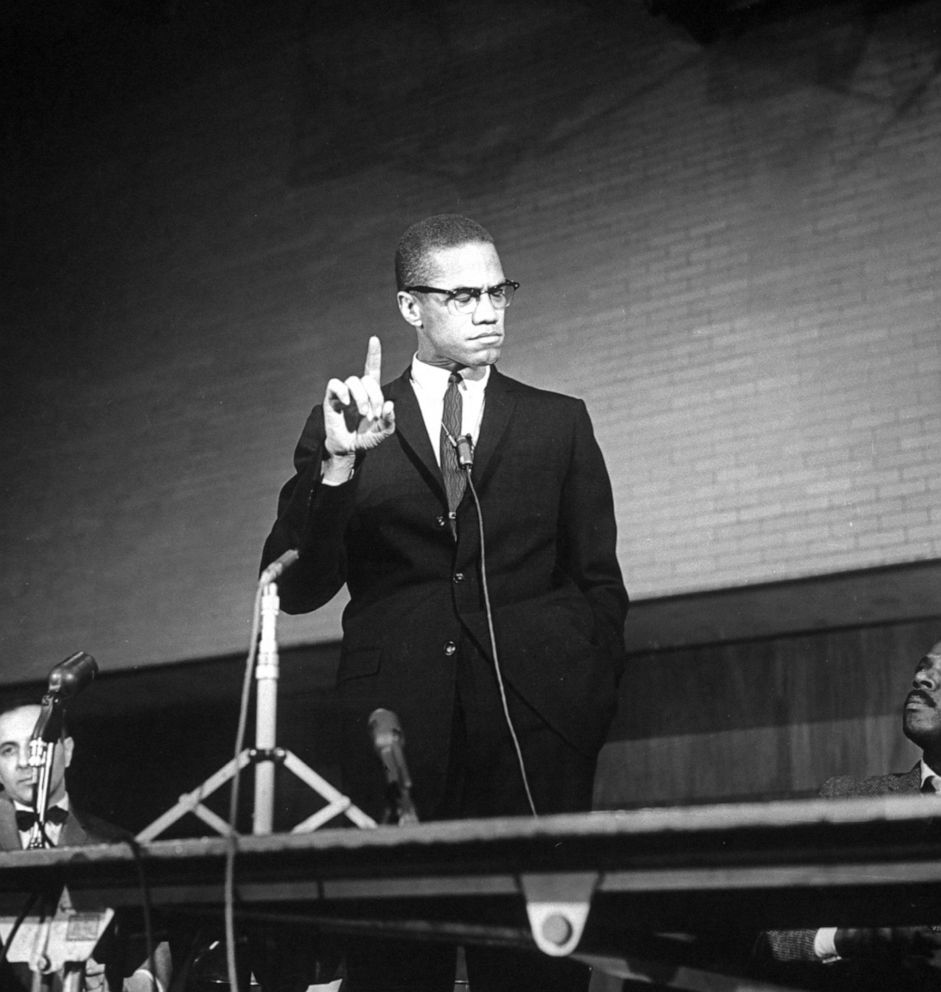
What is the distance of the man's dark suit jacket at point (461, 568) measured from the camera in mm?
2045

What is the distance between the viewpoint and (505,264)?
545 centimetres

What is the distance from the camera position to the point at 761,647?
538 centimetres

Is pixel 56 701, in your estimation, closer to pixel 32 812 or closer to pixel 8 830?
pixel 32 812

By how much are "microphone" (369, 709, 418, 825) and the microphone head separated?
2.48 ft

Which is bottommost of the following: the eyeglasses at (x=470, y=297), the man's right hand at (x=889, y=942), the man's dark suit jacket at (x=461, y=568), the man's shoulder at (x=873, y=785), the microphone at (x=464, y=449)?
the man's right hand at (x=889, y=942)

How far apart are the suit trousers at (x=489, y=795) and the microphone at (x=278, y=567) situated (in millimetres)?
282

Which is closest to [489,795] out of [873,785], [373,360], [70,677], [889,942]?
[373,360]

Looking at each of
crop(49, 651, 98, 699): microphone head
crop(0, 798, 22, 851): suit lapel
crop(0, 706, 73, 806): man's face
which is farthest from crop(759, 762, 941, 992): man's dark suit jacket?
crop(0, 706, 73, 806): man's face

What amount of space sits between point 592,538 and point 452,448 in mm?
268

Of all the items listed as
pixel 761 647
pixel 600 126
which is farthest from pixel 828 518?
pixel 600 126

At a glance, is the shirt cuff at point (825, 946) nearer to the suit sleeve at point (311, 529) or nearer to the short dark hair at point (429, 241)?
the suit sleeve at point (311, 529)

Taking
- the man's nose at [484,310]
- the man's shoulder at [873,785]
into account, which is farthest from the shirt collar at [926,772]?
the man's nose at [484,310]

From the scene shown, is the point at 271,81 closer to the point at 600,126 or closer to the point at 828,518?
the point at 600,126

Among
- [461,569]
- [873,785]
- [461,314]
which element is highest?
[461,314]
